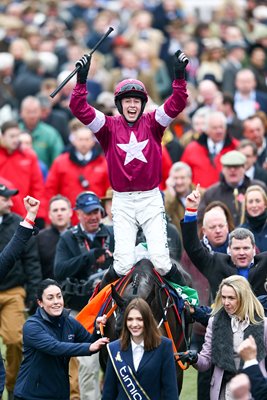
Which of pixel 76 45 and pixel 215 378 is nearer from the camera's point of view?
pixel 215 378

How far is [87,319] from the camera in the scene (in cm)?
1160

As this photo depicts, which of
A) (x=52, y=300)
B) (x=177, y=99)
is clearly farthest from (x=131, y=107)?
(x=52, y=300)

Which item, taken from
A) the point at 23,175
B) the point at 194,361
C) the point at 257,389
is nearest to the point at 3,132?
the point at 23,175

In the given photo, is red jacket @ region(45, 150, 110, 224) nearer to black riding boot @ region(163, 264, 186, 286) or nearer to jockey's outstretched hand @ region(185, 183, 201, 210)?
black riding boot @ region(163, 264, 186, 286)

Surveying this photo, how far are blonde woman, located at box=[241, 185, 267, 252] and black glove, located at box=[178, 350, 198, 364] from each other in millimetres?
2742

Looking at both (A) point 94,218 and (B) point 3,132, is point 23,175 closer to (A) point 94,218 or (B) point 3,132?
(B) point 3,132

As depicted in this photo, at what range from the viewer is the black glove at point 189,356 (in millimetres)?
10688

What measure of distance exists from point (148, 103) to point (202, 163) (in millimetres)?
1747

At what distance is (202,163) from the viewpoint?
1642 centimetres

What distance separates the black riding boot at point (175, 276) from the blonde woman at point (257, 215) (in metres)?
1.82

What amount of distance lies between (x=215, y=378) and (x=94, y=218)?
2.93 meters

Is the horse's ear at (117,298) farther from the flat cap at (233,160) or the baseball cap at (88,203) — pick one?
the flat cap at (233,160)

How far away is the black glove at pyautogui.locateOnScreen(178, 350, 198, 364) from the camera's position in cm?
1069

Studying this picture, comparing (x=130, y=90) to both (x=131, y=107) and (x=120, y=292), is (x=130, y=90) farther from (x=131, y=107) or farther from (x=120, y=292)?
(x=120, y=292)
